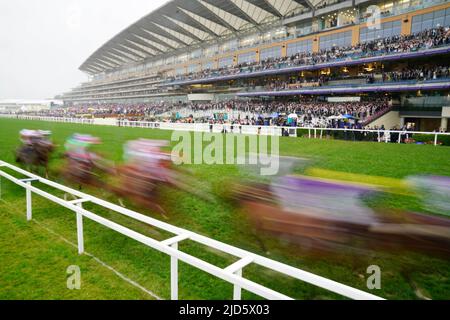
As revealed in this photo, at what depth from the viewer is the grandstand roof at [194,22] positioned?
1652 inches

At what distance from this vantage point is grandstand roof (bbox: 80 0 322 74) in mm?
41969

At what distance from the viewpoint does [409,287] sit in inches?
116

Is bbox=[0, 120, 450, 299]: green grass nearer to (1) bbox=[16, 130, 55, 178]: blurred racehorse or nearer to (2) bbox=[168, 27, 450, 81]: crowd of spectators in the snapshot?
(1) bbox=[16, 130, 55, 178]: blurred racehorse

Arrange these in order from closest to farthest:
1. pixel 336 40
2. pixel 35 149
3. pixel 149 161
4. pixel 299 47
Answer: pixel 149 161, pixel 35 149, pixel 336 40, pixel 299 47

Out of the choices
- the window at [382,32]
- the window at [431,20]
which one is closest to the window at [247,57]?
the window at [382,32]

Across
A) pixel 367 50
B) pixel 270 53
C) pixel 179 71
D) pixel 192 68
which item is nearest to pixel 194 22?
pixel 192 68

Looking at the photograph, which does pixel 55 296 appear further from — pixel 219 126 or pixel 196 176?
pixel 219 126

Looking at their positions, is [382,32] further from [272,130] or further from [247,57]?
[272,130]

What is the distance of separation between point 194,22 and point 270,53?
15597mm

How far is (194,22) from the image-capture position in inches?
1981

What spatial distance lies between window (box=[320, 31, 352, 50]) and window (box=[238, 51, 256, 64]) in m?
12.5

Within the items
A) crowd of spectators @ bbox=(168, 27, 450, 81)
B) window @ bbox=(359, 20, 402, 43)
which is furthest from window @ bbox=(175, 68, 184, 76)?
window @ bbox=(359, 20, 402, 43)

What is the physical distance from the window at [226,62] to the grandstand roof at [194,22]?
4486 millimetres
